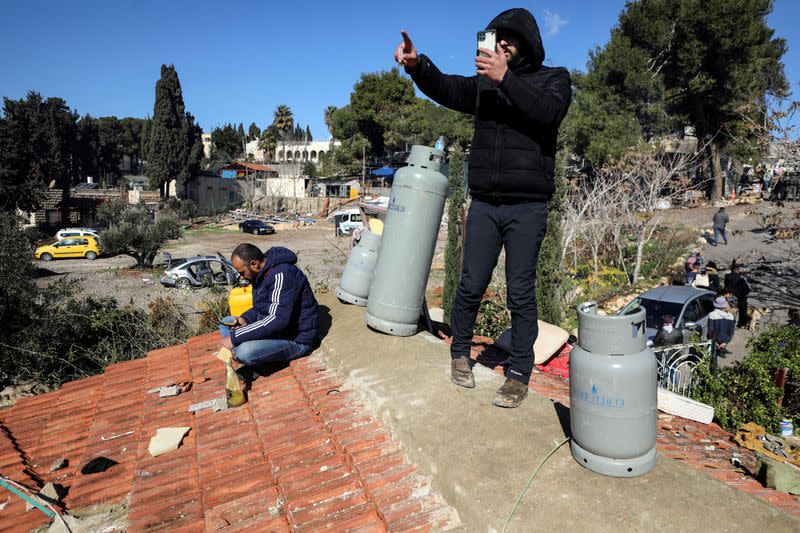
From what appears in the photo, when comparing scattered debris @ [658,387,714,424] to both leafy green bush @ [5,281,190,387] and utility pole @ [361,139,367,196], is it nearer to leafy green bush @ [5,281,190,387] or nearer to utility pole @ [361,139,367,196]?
leafy green bush @ [5,281,190,387]

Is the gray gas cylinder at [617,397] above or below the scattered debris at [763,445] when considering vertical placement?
above

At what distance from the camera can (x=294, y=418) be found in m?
3.47

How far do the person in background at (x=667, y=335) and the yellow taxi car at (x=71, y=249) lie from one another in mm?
29881

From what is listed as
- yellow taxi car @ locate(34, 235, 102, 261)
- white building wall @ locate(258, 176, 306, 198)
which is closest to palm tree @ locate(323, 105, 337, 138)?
white building wall @ locate(258, 176, 306, 198)

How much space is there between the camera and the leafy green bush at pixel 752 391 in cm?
645

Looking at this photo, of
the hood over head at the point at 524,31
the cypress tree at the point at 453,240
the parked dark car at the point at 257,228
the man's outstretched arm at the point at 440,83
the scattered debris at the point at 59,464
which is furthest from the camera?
the parked dark car at the point at 257,228

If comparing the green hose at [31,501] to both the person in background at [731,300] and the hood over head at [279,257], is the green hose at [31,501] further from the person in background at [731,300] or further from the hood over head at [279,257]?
the person in background at [731,300]

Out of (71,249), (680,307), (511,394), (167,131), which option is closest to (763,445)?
(511,394)

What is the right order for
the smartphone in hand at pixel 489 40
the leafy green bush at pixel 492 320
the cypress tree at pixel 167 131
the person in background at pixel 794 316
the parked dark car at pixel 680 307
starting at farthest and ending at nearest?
the cypress tree at pixel 167 131 → the person in background at pixel 794 316 → the parked dark car at pixel 680 307 → the leafy green bush at pixel 492 320 → the smartphone in hand at pixel 489 40

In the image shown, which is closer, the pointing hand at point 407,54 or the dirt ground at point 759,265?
the pointing hand at point 407,54

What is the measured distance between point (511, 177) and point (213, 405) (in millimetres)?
2702

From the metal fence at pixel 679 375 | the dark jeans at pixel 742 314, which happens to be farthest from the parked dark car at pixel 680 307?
the metal fence at pixel 679 375

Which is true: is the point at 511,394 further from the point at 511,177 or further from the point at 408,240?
the point at 408,240

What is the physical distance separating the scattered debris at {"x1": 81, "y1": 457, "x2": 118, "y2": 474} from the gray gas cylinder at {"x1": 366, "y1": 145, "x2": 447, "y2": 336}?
2154 mm
